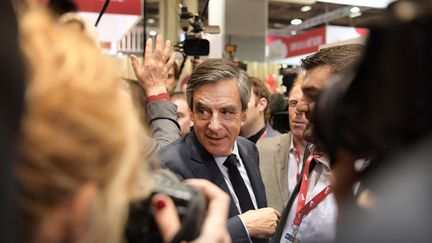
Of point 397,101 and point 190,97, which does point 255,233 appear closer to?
point 190,97

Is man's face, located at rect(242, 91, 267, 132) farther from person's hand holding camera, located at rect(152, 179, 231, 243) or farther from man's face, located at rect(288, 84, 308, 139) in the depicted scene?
person's hand holding camera, located at rect(152, 179, 231, 243)

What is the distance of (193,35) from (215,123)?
Answer: 4.71 feet

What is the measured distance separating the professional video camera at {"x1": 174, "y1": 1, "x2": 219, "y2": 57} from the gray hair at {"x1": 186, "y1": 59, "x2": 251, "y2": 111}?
3.50ft

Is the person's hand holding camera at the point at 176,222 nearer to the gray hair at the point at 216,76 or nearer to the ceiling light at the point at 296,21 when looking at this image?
the gray hair at the point at 216,76

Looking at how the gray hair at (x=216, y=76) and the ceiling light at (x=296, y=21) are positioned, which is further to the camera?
the ceiling light at (x=296, y=21)

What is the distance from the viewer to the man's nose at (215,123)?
1.72 m

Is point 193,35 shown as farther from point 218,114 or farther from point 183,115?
point 218,114

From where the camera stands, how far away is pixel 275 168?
2268 mm

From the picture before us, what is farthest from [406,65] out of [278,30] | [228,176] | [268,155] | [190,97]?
[278,30]

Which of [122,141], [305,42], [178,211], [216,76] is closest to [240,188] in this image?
[216,76]

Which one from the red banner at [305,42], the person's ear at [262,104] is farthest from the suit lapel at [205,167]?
the red banner at [305,42]

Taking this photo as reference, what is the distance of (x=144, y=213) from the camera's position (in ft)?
2.34

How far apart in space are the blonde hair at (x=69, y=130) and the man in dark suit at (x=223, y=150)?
95 cm

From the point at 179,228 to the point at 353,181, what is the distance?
25cm
